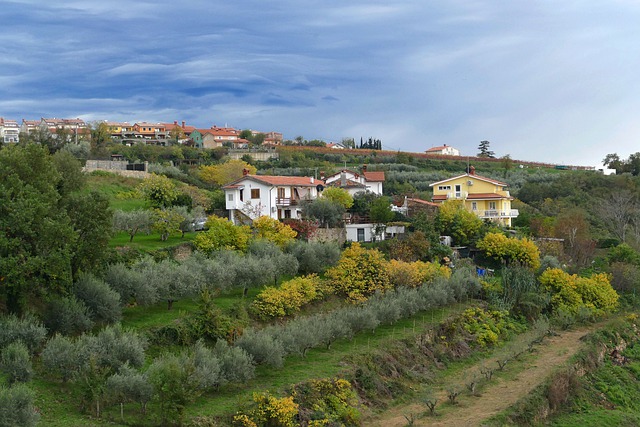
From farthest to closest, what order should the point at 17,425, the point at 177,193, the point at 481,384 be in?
Result: the point at 177,193 → the point at 481,384 → the point at 17,425

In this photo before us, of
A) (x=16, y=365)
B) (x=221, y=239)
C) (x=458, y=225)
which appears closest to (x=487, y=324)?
(x=458, y=225)

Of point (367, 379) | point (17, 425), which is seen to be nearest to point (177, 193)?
point (367, 379)

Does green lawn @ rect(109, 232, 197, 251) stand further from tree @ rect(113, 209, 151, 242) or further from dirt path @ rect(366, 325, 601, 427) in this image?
dirt path @ rect(366, 325, 601, 427)

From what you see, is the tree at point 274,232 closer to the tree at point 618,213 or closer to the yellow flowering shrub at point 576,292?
the yellow flowering shrub at point 576,292

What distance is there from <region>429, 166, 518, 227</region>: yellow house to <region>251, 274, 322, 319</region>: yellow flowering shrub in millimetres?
28153

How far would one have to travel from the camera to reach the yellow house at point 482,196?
55.6 m

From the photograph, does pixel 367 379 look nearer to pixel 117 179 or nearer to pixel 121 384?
pixel 121 384

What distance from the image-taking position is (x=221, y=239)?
3503cm

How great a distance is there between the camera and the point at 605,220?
→ 64562 millimetres

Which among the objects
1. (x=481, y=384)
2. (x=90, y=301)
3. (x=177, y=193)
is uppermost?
(x=177, y=193)

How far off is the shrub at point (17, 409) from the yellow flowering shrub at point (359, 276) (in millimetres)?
18615

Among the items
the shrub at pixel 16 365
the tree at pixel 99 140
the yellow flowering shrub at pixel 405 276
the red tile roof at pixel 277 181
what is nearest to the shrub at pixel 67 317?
the shrub at pixel 16 365

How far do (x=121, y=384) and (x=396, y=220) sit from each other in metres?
32.0

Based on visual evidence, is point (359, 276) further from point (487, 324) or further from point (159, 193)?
point (159, 193)
